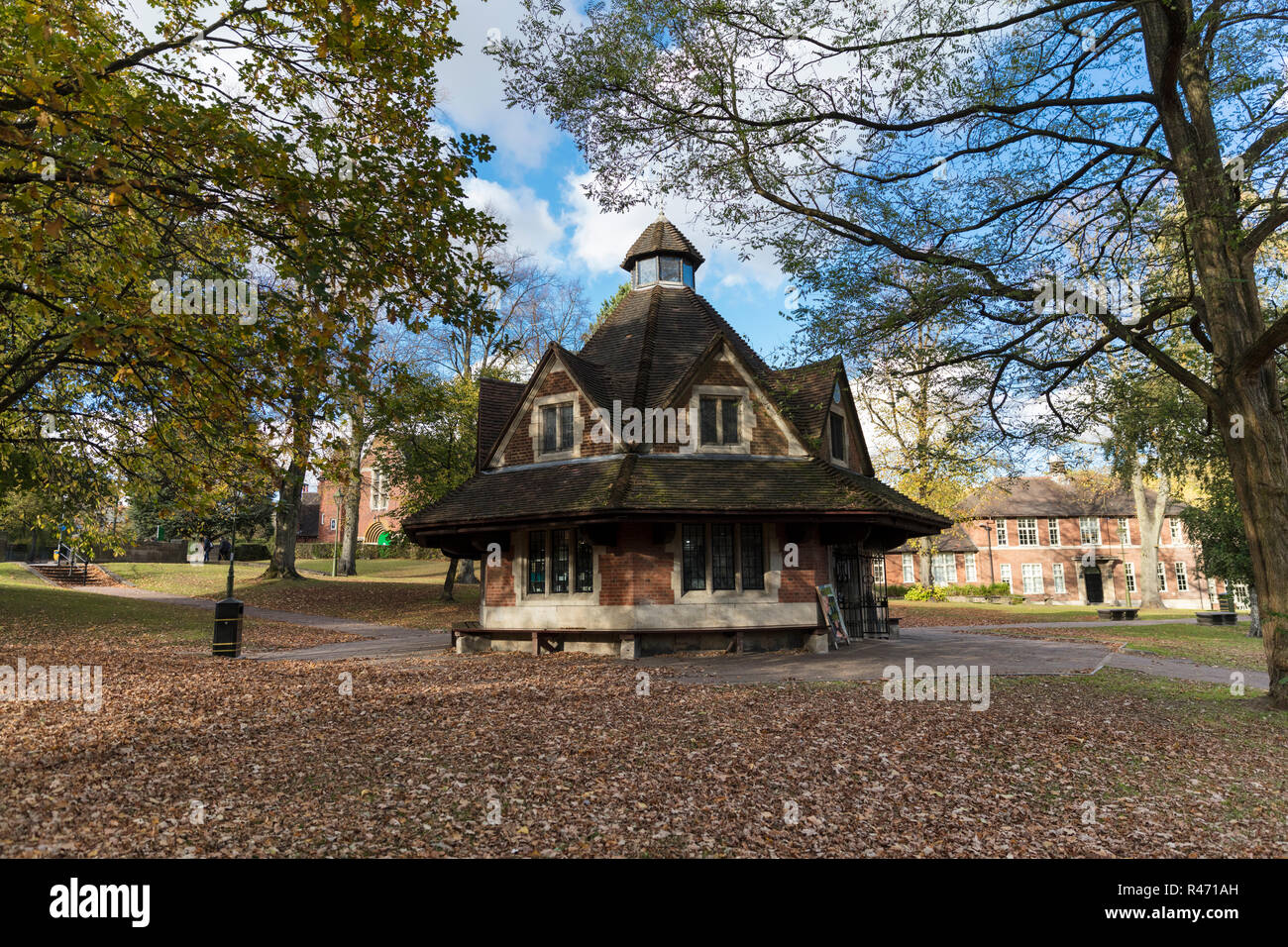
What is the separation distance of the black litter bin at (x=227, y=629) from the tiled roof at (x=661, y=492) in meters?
4.15

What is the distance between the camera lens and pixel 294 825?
16.7 feet

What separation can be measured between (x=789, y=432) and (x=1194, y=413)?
9.05 m

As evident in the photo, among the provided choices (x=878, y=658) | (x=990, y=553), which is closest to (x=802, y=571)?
(x=878, y=658)

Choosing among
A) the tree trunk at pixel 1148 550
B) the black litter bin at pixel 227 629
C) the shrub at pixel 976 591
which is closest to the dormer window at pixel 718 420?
the black litter bin at pixel 227 629

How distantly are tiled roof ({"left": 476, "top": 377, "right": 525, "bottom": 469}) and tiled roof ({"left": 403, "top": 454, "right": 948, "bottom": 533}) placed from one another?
6.90 ft

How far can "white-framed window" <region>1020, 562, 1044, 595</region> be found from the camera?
56.3 meters

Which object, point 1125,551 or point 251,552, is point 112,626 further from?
point 1125,551

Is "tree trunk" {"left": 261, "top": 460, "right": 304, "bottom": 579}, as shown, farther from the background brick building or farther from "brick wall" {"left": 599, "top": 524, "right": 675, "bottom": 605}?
the background brick building

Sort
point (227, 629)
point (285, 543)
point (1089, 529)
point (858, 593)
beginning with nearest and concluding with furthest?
point (227, 629), point (858, 593), point (285, 543), point (1089, 529)

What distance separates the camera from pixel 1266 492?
32.3ft

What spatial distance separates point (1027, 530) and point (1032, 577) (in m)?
3.87

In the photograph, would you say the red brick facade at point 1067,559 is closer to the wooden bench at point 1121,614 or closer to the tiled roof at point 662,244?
the wooden bench at point 1121,614

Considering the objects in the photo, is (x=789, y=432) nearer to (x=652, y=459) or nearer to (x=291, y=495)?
(x=652, y=459)

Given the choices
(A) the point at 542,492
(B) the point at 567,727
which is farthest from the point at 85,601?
(B) the point at 567,727
